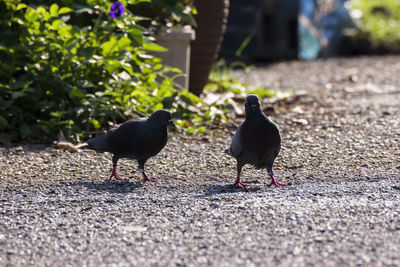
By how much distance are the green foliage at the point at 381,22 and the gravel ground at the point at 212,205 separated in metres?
6.59

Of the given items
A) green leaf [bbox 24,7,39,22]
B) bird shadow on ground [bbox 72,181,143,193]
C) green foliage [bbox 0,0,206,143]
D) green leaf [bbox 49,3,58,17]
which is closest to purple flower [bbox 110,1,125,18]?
green foliage [bbox 0,0,206,143]

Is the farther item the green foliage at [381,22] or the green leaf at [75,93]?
the green foliage at [381,22]

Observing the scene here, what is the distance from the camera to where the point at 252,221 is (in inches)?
127

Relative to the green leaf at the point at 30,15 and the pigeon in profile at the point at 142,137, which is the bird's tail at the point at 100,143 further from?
the green leaf at the point at 30,15

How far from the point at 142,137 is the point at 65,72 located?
1.61m

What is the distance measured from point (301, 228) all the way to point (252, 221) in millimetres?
257

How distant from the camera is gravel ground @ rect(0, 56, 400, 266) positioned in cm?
284

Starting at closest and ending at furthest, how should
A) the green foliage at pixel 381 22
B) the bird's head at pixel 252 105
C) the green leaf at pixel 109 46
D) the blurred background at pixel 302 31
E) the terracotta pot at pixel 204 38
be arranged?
the bird's head at pixel 252 105
the green leaf at pixel 109 46
the terracotta pot at pixel 204 38
the blurred background at pixel 302 31
the green foliage at pixel 381 22

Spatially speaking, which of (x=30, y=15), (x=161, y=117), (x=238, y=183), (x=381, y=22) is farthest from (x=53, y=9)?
(x=381, y=22)

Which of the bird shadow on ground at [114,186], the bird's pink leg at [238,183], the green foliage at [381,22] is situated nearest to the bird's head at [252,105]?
the bird's pink leg at [238,183]

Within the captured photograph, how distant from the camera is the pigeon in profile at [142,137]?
396cm

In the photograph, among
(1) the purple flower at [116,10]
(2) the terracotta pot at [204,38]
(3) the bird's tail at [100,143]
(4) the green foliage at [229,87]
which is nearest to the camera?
(3) the bird's tail at [100,143]

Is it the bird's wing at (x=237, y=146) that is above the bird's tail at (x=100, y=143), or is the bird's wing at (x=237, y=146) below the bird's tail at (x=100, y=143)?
above

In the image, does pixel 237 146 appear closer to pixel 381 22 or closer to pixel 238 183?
pixel 238 183
